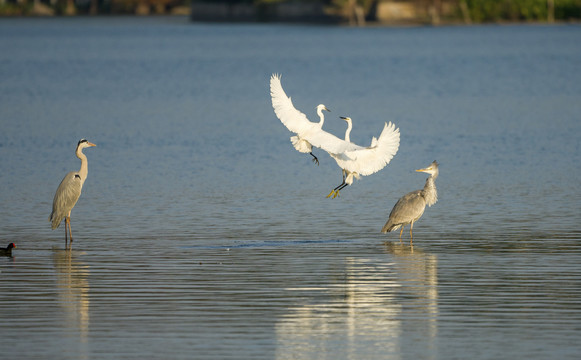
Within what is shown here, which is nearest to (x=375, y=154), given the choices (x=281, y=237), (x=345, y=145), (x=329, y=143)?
(x=345, y=145)

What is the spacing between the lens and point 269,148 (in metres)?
31.3

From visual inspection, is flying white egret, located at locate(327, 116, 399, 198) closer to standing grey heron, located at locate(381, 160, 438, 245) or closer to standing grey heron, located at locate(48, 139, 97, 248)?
standing grey heron, located at locate(381, 160, 438, 245)

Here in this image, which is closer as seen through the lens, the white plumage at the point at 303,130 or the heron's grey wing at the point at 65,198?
the heron's grey wing at the point at 65,198

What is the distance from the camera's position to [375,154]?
60.7ft

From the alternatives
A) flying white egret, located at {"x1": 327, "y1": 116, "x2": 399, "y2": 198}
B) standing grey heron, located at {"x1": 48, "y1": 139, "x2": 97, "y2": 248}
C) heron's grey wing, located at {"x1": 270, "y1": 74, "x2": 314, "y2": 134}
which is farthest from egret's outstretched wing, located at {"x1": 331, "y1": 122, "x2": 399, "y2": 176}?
standing grey heron, located at {"x1": 48, "y1": 139, "x2": 97, "y2": 248}

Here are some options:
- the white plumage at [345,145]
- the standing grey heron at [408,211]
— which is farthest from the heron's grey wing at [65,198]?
the standing grey heron at [408,211]

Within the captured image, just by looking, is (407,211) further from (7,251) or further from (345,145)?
(7,251)

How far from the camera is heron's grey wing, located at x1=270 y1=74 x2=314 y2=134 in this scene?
19.2m

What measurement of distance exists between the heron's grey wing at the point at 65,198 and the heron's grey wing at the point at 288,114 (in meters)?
3.29

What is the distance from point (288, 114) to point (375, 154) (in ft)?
5.64

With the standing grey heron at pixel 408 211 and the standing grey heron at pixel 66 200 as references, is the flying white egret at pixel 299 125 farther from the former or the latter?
the standing grey heron at pixel 66 200

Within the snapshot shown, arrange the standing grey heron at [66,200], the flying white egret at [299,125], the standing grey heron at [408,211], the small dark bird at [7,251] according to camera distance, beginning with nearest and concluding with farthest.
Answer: the small dark bird at [7,251], the standing grey heron at [408,211], the standing grey heron at [66,200], the flying white egret at [299,125]

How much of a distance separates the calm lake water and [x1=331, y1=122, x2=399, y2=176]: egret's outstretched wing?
3.17 ft

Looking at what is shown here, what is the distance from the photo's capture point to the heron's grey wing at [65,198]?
1820 centimetres
